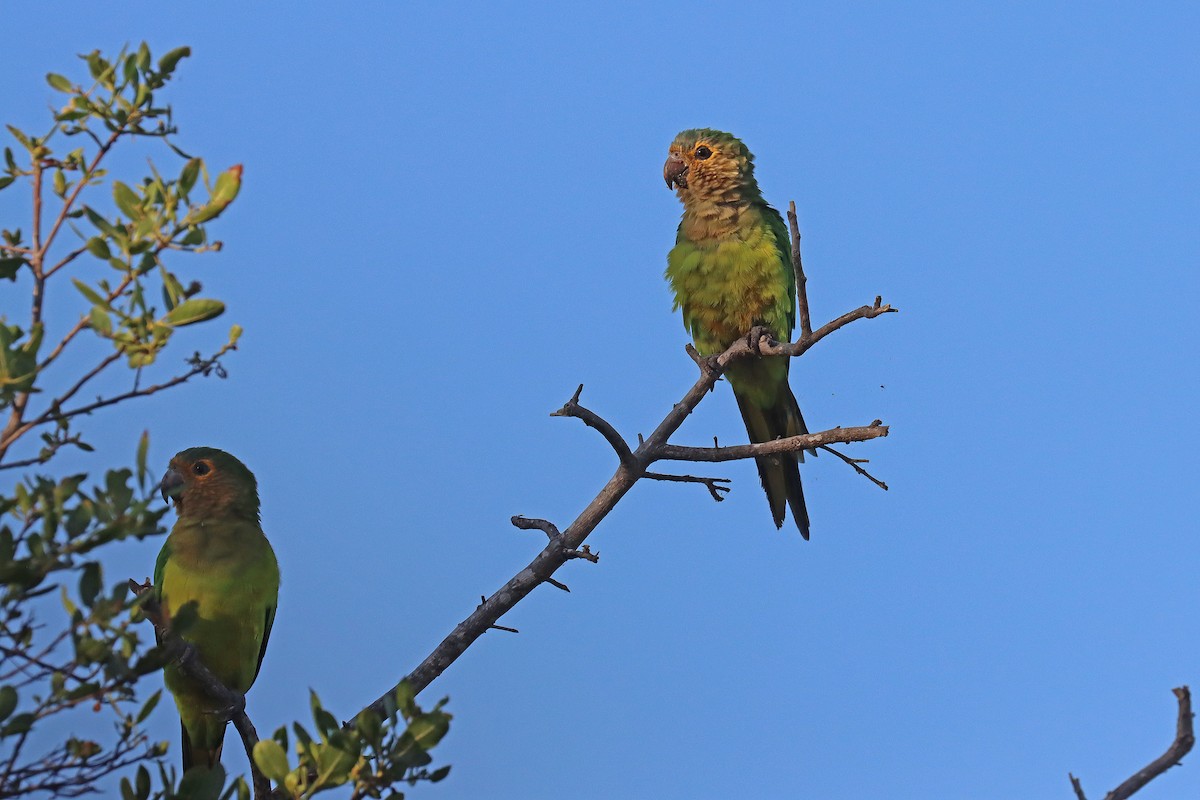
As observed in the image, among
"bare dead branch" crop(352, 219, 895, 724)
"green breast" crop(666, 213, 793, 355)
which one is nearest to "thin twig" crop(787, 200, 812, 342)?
"bare dead branch" crop(352, 219, 895, 724)

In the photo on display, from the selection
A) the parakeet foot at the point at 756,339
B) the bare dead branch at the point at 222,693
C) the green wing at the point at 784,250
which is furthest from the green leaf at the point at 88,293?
the green wing at the point at 784,250

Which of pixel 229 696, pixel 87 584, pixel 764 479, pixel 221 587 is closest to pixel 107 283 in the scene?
pixel 87 584

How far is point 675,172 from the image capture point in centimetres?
640

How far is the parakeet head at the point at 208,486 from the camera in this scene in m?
4.54

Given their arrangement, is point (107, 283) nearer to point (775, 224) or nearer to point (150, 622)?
point (150, 622)

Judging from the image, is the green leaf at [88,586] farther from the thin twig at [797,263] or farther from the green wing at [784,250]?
the green wing at [784,250]

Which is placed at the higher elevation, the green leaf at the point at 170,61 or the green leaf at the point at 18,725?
the green leaf at the point at 170,61

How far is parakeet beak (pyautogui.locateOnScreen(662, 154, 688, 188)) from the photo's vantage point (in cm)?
637

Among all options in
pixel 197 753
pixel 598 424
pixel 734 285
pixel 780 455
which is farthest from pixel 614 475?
pixel 197 753

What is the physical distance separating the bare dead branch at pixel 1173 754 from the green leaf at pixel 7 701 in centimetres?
267

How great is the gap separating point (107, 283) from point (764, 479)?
407 cm

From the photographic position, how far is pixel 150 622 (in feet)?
9.50

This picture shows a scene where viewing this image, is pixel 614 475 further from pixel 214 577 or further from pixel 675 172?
pixel 675 172

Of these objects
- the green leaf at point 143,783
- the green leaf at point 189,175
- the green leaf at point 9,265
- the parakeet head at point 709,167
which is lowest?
the green leaf at point 143,783
